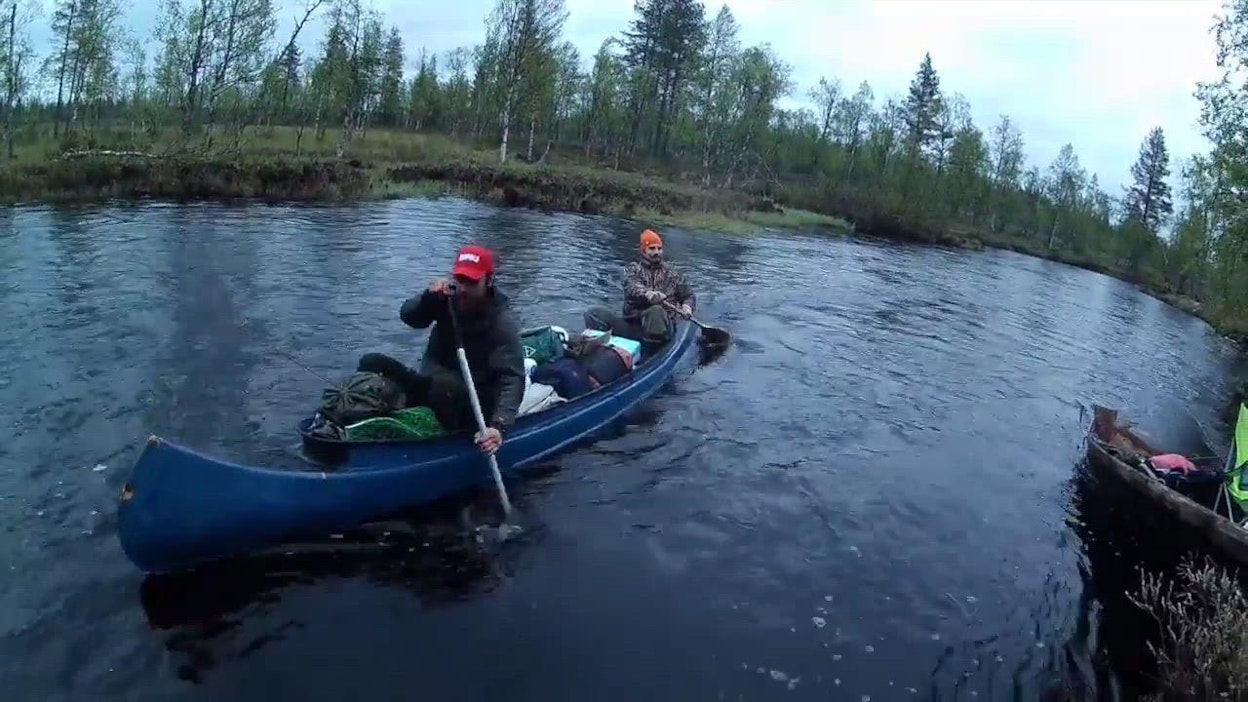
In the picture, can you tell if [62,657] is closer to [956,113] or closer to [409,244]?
[409,244]

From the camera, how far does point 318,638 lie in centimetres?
Result: 606

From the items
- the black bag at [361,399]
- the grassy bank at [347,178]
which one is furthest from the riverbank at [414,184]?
the black bag at [361,399]

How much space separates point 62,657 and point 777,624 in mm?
5219

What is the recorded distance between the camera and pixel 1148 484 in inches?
364

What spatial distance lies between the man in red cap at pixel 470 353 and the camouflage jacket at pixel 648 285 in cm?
532

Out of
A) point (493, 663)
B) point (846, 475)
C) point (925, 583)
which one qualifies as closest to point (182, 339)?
point (493, 663)

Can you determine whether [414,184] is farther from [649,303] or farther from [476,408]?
[476,408]

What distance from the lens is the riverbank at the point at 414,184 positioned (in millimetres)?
24203

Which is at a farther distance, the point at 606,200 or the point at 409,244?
the point at 606,200

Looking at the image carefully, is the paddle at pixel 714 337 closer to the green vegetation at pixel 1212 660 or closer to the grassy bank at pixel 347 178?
the green vegetation at pixel 1212 660

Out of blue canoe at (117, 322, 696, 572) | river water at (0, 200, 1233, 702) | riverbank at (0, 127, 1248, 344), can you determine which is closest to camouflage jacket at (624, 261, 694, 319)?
river water at (0, 200, 1233, 702)

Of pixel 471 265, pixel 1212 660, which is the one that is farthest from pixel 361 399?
pixel 1212 660

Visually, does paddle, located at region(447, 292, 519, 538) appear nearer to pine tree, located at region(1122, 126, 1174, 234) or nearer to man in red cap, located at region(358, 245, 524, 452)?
man in red cap, located at region(358, 245, 524, 452)

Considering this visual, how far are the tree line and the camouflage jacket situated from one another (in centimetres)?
1449
